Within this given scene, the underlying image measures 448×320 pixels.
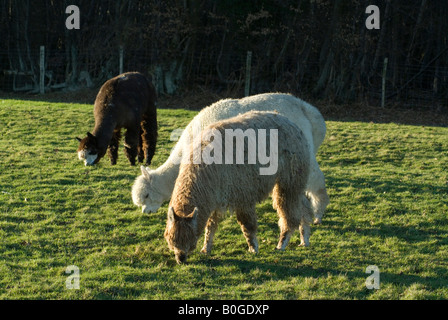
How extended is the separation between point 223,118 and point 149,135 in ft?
10.7

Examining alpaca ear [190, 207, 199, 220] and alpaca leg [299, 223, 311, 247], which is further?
alpaca leg [299, 223, 311, 247]

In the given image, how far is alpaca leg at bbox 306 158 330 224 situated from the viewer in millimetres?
6645

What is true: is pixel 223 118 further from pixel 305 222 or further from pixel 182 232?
pixel 182 232

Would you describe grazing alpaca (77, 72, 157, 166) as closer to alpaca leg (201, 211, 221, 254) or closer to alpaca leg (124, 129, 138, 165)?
alpaca leg (124, 129, 138, 165)

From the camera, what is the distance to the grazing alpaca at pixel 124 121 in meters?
8.49

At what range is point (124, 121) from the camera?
899 centimetres

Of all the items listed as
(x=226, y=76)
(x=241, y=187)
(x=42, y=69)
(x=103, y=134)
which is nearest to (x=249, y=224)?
(x=241, y=187)

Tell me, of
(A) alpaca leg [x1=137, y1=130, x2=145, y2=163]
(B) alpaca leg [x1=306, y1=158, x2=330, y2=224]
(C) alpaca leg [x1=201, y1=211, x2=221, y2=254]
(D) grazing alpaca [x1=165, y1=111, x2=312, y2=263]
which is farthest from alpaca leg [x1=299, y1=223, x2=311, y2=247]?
(A) alpaca leg [x1=137, y1=130, x2=145, y2=163]

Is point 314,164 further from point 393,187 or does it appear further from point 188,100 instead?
point 188,100

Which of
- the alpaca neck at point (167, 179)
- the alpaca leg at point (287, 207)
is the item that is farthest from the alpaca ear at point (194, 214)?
the alpaca neck at point (167, 179)

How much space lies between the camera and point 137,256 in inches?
230

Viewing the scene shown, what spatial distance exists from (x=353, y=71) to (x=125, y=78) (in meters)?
10.9

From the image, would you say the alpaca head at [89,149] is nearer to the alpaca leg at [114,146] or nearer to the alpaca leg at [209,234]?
the alpaca leg at [114,146]

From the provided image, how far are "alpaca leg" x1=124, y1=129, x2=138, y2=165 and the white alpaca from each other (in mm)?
2369
